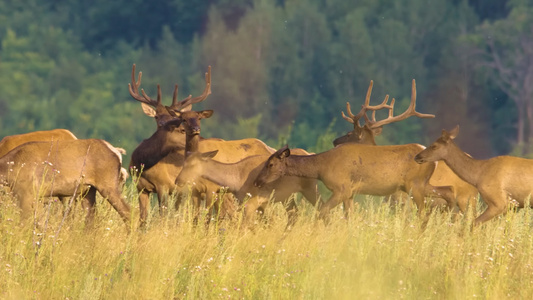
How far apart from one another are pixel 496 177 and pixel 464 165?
57 centimetres

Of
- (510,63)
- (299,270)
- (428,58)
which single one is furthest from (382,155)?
(428,58)

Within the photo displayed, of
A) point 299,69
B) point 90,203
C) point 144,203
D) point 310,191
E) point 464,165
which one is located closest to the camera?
point 90,203

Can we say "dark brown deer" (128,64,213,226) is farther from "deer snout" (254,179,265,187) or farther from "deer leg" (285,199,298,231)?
"deer leg" (285,199,298,231)

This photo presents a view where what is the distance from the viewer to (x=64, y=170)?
31.9ft

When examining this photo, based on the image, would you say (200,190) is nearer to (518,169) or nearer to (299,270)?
(518,169)

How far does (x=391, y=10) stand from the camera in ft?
180

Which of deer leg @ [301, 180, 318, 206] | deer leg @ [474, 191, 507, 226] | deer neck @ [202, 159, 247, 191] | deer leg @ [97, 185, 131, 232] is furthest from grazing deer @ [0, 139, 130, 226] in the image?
deer leg @ [474, 191, 507, 226]

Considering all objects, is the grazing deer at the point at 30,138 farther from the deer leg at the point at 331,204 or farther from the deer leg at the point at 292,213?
the deer leg at the point at 331,204

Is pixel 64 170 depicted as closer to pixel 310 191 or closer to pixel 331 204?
pixel 331 204

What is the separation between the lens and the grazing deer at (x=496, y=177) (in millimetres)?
10938

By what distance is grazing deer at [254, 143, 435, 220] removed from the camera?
1173 centimetres

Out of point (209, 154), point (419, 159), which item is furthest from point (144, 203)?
point (419, 159)

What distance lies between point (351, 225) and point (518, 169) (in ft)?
8.61

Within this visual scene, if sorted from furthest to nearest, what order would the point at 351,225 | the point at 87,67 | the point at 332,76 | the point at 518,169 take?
1. the point at 87,67
2. the point at 332,76
3. the point at 518,169
4. the point at 351,225
